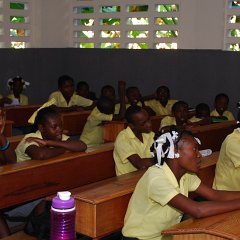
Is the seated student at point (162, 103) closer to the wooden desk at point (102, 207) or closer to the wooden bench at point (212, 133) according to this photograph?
the wooden bench at point (212, 133)

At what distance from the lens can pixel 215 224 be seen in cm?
290

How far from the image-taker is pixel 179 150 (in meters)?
3.34

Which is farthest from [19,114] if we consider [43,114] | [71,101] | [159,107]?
[43,114]

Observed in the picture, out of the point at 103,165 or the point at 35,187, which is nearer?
the point at 35,187

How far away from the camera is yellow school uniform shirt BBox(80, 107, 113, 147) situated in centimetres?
682

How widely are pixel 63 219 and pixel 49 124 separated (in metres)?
2.18

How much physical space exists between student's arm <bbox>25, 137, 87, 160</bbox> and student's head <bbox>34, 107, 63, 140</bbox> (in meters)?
0.12

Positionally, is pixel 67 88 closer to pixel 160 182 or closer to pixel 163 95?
pixel 163 95

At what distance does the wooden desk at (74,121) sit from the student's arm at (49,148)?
7.98ft

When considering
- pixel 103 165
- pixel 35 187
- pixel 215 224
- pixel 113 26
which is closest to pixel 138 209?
pixel 215 224

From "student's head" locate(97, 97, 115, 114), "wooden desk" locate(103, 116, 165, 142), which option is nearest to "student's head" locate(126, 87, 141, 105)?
"student's head" locate(97, 97, 115, 114)

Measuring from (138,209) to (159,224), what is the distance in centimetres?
15

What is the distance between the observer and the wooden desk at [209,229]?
109 inches

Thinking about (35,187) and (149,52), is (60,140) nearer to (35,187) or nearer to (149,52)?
(35,187)
